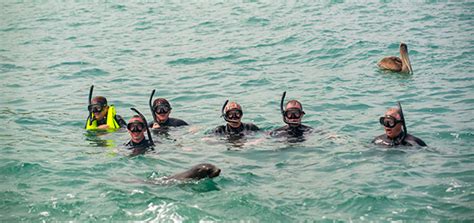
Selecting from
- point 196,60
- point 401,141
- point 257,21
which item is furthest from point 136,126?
point 257,21

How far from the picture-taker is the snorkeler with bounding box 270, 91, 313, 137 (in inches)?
454

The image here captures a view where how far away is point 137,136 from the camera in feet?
36.2

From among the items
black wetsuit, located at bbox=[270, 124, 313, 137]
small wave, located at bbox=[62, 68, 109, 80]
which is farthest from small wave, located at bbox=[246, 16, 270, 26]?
black wetsuit, located at bbox=[270, 124, 313, 137]

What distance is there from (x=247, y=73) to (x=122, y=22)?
11764mm

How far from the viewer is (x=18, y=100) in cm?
1577

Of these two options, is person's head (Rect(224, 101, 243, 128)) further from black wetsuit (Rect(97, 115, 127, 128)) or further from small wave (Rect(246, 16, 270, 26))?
small wave (Rect(246, 16, 270, 26))

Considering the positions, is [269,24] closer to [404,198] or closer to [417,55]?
[417,55]

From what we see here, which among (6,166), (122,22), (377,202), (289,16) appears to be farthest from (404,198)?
(122,22)

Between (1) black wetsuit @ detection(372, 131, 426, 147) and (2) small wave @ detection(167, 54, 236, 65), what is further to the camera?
(2) small wave @ detection(167, 54, 236, 65)

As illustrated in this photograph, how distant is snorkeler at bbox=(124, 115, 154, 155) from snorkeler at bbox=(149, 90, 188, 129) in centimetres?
123

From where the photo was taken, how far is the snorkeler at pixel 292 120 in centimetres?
1152

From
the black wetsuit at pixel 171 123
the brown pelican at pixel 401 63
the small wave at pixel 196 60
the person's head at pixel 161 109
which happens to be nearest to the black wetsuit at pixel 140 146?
the person's head at pixel 161 109

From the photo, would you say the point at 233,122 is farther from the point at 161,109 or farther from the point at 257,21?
the point at 257,21

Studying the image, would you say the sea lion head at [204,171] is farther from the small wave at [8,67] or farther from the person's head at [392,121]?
the small wave at [8,67]
